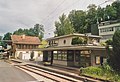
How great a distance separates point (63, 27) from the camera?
82.0 m

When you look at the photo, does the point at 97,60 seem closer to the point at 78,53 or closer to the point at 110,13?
the point at 78,53

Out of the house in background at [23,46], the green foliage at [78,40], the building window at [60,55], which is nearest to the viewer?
the green foliage at [78,40]

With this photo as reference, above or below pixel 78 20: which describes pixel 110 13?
above

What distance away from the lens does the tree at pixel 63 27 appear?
80125 millimetres

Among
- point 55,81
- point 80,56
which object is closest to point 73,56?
point 80,56

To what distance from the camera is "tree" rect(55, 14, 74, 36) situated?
80.1m

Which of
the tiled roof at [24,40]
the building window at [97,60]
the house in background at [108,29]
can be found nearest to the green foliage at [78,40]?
the building window at [97,60]

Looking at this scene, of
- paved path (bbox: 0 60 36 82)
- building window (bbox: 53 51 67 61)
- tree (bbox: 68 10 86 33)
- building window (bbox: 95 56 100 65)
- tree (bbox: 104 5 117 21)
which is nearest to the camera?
paved path (bbox: 0 60 36 82)

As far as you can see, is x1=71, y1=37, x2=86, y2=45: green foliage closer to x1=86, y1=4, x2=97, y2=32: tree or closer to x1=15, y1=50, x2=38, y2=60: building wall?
x1=15, y1=50, x2=38, y2=60: building wall

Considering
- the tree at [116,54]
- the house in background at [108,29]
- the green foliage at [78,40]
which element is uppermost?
the house in background at [108,29]

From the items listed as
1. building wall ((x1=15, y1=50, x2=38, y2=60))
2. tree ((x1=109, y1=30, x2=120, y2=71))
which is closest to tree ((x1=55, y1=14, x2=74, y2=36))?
building wall ((x1=15, y1=50, x2=38, y2=60))

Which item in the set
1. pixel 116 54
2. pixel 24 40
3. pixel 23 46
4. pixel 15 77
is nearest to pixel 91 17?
pixel 24 40

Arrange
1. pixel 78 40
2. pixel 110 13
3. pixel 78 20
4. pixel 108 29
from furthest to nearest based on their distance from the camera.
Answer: pixel 78 20 → pixel 110 13 → pixel 108 29 → pixel 78 40

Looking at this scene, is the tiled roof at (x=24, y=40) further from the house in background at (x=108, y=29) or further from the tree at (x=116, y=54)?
the tree at (x=116, y=54)
